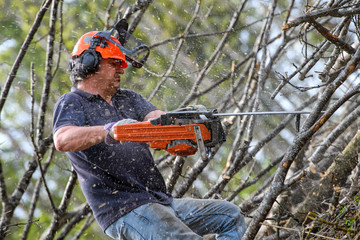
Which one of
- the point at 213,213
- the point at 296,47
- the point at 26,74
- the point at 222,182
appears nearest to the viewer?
the point at 213,213

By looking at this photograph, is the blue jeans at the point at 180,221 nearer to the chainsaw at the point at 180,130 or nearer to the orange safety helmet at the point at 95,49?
the chainsaw at the point at 180,130

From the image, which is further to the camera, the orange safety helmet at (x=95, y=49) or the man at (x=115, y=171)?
the orange safety helmet at (x=95, y=49)

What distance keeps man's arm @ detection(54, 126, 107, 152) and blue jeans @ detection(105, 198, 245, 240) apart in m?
0.55

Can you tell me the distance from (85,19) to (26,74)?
2874mm

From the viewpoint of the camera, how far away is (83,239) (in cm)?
1214

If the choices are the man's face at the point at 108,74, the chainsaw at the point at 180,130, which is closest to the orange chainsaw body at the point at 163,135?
the chainsaw at the point at 180,130

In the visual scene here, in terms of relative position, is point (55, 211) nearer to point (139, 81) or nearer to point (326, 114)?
point (326, 114)

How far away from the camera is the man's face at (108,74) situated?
332 centimetres

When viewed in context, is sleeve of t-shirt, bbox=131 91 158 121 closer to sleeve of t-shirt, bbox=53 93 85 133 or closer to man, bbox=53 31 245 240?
man, bbox=53 31 245 240

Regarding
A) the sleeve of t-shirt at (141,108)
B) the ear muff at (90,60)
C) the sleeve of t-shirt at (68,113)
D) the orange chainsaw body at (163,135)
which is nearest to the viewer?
the orange chainsaw body at (163,135)

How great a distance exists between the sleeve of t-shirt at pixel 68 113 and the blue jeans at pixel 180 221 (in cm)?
73

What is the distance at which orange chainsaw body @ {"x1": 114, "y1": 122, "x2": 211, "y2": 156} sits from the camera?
106 inches

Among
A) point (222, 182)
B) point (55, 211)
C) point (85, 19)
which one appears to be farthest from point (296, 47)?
point (55, 211)

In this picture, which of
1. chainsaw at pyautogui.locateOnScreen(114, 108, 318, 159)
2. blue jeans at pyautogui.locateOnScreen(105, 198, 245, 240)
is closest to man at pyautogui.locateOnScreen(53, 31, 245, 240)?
blue jeans at pyautogui.locateOnScreen(105, 198, 245, 240)
